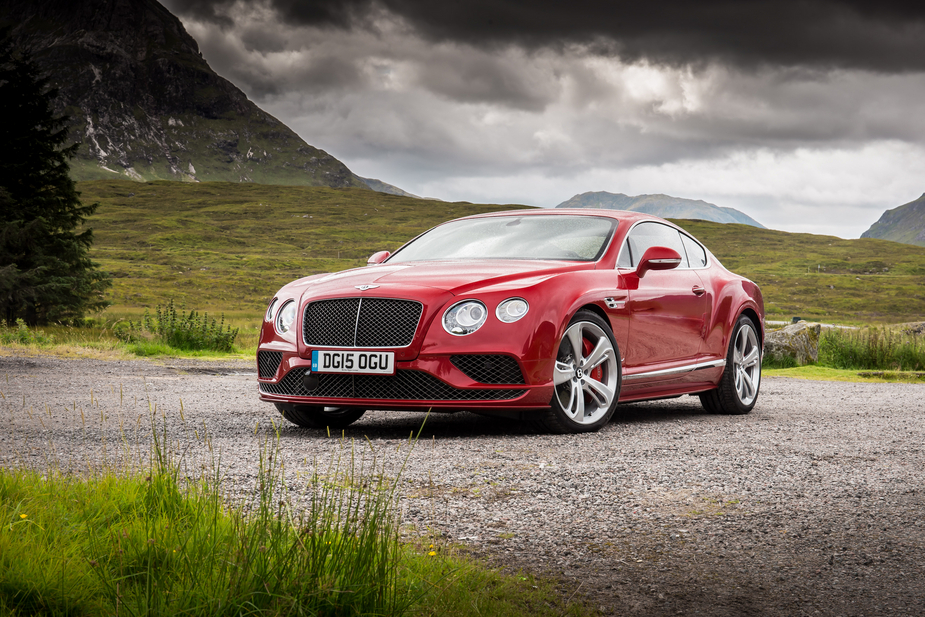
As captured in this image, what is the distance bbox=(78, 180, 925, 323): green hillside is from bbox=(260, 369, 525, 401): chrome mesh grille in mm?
42928

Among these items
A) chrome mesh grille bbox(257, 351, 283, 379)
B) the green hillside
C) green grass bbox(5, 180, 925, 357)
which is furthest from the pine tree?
the green hillside

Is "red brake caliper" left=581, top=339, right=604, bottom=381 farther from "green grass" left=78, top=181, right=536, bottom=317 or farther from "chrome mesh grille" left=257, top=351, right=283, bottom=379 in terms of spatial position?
"green grass" left=78, top=181, right=536, bottom=317

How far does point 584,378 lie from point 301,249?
112 meters

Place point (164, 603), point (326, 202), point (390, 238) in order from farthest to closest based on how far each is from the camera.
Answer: point (326, 202) < point (390, 238) < point (164, 603)

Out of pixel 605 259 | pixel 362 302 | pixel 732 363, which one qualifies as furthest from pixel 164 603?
pixel 732 363

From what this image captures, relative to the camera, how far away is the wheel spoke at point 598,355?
5.93 m

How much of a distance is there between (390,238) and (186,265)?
128ft

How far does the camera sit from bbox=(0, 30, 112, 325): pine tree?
2414 cm

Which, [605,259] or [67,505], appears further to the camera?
[605,259]

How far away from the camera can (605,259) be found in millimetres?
6453

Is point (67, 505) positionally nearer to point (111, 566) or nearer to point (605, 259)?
point (111, 566)

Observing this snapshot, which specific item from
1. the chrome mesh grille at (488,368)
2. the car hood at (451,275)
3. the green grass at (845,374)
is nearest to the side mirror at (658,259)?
the car hood at (451,275)

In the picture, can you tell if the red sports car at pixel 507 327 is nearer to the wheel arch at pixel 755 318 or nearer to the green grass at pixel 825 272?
the wheel arch at pixel 755 318

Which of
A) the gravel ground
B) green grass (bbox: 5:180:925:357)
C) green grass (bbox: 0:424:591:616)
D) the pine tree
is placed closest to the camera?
green grass (bbox: 0:424:591:616)
